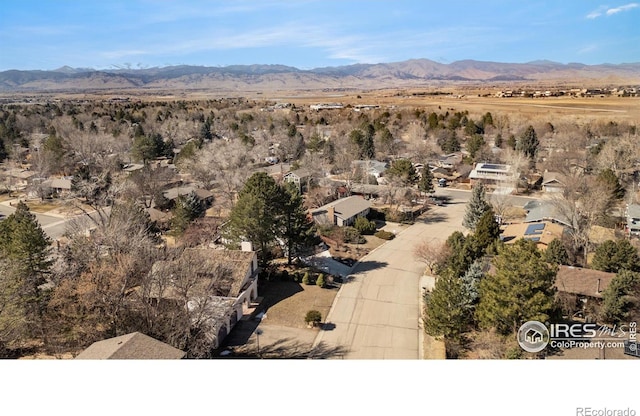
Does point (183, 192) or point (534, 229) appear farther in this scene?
point (183, 192)

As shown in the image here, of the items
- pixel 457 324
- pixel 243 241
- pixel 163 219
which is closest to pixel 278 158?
pixel 163 219

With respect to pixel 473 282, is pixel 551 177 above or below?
above

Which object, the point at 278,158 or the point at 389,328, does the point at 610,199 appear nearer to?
the point at 389,328

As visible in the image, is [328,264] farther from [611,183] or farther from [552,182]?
[552,182]

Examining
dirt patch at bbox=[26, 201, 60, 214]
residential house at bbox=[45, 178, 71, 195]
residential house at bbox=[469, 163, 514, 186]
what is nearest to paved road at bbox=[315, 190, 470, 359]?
residential house at bbox=[469, 163, 514, 186]

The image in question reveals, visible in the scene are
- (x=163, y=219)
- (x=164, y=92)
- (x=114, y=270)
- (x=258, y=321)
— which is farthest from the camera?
(x=164, y=92)

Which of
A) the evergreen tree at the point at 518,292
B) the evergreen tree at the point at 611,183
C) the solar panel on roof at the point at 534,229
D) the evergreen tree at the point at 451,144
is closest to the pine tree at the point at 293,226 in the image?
the evergreen tree at the point at 518,292

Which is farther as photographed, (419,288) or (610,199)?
(610,199)

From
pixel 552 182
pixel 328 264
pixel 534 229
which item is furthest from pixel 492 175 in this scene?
pixel 328 264
